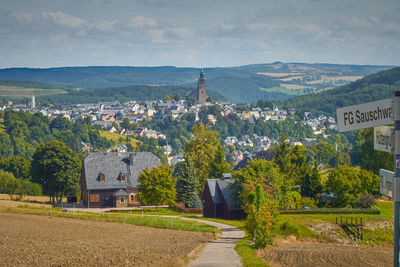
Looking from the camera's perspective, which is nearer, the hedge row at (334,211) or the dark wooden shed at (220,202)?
the hedge row at (334,211)

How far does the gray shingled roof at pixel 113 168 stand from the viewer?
2785 inches

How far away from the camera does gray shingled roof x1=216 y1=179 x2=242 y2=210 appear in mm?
59188

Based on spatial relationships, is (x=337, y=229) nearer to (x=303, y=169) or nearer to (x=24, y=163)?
(x=303, y=169)

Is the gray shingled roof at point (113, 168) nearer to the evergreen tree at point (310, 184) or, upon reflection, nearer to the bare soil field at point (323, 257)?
the evergreen tree at point (310, 184)

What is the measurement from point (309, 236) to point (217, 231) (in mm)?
7718

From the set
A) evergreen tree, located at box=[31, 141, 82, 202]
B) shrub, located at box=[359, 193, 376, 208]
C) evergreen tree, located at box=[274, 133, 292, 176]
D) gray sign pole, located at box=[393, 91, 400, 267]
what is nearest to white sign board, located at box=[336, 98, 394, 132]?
gray sign pole, located at box=[393, 91, 400, 267]

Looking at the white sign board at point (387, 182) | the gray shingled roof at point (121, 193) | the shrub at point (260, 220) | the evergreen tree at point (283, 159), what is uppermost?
the white sign board at point (387, 182)

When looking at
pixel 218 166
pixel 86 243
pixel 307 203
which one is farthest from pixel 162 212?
pixel 86 243

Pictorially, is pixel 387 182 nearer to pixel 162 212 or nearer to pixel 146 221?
pixel 146 221

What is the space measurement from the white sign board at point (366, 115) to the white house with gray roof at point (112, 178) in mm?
60270

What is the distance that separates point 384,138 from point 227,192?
169 feet

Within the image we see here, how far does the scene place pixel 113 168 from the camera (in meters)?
72.8

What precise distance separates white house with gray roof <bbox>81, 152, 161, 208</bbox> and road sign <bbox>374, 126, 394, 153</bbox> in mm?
60173

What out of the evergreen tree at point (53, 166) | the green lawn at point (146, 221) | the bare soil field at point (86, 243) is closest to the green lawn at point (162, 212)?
the green lawn at point (146, 221)
